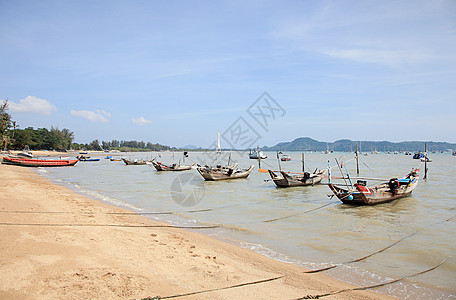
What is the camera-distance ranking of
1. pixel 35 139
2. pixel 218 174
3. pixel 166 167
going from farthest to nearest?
pixel 35 139 < pixel 166 167 < pixel 218 174

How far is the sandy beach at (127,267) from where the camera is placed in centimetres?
380

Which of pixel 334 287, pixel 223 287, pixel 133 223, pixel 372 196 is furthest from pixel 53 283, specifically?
pixel 372 196

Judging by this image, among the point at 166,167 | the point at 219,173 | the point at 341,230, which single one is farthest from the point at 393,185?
the point at 166,167

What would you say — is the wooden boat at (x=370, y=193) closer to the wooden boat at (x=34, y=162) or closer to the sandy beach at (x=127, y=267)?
the sandy beach at (x=127, y=267)

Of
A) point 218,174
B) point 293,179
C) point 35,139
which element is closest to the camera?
point 293,179

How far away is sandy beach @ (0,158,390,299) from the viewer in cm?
380

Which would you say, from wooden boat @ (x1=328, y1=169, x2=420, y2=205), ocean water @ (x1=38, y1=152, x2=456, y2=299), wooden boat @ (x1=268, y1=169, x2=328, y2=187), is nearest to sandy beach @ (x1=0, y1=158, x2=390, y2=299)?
ocean water @ (x1=38, y1=152, x2=456, y2=299)

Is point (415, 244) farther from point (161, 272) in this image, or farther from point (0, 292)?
point (0, 292)

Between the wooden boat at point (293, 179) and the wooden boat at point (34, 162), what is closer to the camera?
the wooden boat at point (293, 179)

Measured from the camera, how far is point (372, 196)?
13242 mm

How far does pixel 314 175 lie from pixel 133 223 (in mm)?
15676

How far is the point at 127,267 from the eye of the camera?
4688mm

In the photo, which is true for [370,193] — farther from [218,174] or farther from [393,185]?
[218,174]

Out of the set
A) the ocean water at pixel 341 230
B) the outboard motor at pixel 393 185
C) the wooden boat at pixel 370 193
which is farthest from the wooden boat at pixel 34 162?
the outboard motor at pixel 393 185
